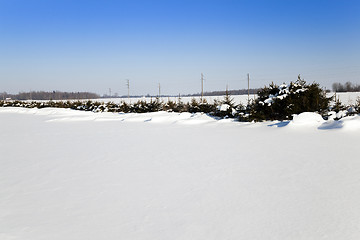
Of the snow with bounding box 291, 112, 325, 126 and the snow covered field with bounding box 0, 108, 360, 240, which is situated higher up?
the snow with bounding box 291, 112, 325, 126

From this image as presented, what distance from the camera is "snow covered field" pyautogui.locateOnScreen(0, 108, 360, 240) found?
2.53 m

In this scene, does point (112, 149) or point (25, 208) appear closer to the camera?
point (25, 208)

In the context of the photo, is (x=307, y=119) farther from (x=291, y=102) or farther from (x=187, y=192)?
(x=187, y=192)

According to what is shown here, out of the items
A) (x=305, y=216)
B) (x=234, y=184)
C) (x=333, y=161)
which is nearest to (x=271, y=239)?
(x=305, y=216)

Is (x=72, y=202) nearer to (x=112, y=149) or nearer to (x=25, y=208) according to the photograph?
(x=25, y=208)

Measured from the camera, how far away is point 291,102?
10.3 meters

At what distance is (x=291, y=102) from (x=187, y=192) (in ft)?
27.6

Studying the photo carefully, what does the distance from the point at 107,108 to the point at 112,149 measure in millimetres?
17585

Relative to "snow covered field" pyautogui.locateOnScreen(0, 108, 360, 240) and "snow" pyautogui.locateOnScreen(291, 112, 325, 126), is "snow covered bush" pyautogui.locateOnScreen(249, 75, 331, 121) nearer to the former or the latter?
"snow" pyautogui.locateOnScreen(291, 112, 325, 126)

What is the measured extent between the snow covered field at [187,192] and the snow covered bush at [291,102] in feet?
12.8

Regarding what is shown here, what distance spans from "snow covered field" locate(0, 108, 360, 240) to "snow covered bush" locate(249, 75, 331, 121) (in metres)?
3.91

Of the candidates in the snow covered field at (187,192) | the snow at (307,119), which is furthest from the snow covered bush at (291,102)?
the snow covered field at (187,192)

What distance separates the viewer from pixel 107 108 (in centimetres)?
2353

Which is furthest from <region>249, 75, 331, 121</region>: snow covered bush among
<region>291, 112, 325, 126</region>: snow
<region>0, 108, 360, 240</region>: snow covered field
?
<region>0, 108, 360, 240</region>: snow covered field
